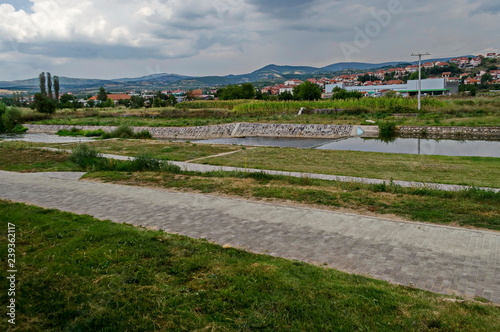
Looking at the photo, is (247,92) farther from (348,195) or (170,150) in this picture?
(348,195)

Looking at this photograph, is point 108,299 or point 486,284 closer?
point 108,299

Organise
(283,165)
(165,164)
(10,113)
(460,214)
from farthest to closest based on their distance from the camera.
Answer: (10,113), (283,165), (165,164), (460,214)

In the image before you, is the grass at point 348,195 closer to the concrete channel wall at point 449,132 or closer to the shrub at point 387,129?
the shrub at point 387,129

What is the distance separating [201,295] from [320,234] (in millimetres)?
3213

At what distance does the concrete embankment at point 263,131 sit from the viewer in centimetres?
3356

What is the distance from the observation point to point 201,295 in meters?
4.32

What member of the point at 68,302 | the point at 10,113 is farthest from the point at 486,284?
the point at 10,113

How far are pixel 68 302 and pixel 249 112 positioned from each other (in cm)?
4998

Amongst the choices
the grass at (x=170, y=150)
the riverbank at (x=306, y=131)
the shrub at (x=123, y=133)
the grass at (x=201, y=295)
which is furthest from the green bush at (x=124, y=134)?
the grass at (x=201, y=295)

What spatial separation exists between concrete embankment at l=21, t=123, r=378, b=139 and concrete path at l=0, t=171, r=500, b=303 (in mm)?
25627

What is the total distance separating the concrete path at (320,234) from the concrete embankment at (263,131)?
25627 millimetres

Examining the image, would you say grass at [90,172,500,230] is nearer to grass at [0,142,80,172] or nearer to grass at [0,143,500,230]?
grass at [0,143,500,230]

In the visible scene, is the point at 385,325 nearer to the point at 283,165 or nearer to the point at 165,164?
the point at 165,164

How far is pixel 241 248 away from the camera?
20.5 feet
